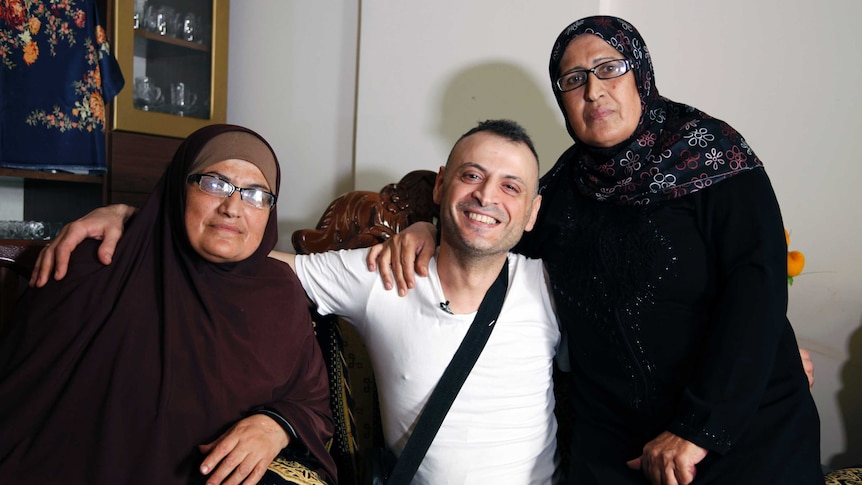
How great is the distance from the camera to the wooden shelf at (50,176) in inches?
108

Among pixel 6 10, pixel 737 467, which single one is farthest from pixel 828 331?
pixel 6 10

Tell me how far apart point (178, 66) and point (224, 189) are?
1.97 meters

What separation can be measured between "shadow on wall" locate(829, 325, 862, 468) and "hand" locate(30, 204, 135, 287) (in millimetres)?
2058

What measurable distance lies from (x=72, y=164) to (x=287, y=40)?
3.55 feet

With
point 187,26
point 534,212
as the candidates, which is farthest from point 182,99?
point 534,212

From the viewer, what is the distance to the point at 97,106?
113 inches

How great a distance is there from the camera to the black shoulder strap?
5.30 ft

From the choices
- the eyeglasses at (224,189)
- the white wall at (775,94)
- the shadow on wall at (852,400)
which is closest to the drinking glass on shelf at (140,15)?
the white wall at (775,94)

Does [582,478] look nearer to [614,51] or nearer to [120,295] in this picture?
[614,51]

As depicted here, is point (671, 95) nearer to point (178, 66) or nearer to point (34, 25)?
point (178, 66)

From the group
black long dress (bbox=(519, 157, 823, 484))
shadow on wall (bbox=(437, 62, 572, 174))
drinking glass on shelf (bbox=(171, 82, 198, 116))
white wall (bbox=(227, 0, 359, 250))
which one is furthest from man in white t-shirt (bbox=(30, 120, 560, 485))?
drinking glass on shelf (bbox=(171, 82, 198, 116))

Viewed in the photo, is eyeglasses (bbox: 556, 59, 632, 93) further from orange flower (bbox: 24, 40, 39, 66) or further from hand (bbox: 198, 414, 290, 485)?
orange flower (bbox: 24, 40, 39, 66)

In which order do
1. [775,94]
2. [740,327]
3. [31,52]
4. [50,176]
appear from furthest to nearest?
[50,176], [31,52], [775,94], [740,327]

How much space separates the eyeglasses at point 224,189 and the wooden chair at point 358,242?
1.35 ft
